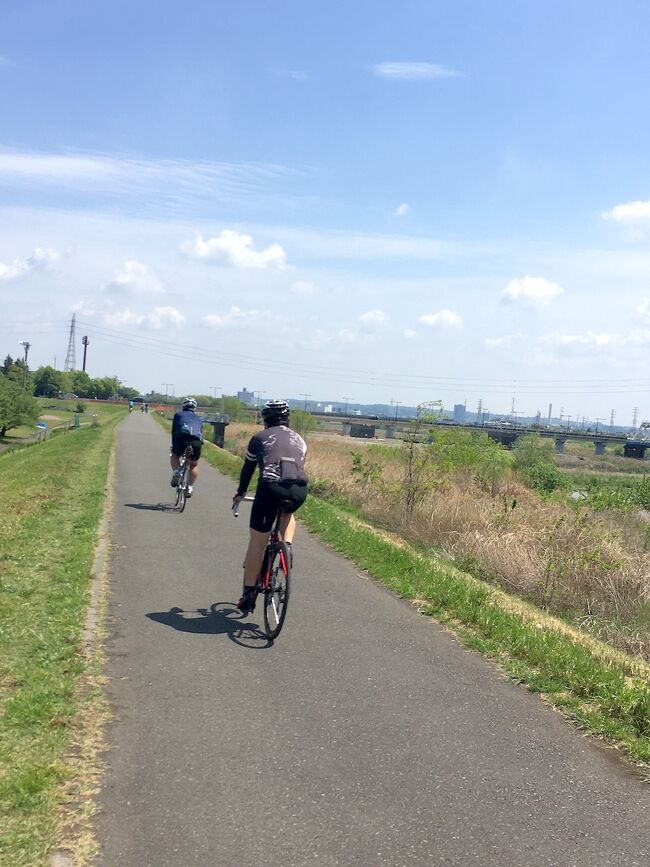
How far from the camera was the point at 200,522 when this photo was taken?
13125 mm

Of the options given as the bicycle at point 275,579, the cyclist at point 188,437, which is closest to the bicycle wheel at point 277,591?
the bicycle at point 275,579

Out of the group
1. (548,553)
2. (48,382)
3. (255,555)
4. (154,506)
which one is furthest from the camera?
(48,382)

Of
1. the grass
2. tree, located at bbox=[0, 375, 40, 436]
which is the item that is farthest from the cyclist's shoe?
tree, located at bbox=[0, 375, 40, 436]

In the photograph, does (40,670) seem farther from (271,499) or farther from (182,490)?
(182,490)

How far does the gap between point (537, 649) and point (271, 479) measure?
257 cm

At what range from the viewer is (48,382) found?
16200cm

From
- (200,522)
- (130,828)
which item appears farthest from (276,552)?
(200,522)

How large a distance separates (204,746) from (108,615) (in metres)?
2.86

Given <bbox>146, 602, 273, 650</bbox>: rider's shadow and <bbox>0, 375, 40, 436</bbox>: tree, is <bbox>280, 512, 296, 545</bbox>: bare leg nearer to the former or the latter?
<bbox>146, 602, 273, 650</bbox>: rider's shadow

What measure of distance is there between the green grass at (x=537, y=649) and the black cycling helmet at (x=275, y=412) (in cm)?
243

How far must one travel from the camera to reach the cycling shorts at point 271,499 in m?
6.75

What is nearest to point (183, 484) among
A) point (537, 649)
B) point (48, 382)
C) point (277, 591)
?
point (277, 591)

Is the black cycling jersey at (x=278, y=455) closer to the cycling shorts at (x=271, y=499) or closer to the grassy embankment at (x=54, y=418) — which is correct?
the cycling shorts at (x=271, y=499)

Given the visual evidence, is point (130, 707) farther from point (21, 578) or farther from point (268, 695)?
point (21, 578)
